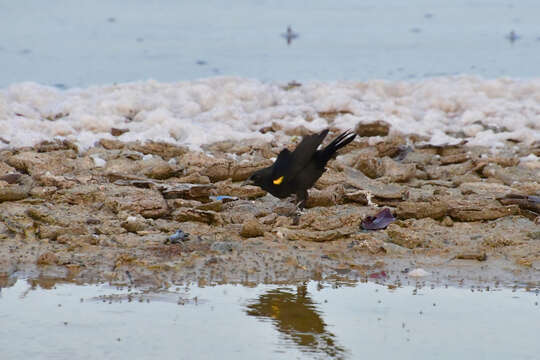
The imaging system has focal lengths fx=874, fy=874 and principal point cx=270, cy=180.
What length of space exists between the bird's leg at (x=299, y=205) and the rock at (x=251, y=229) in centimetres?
37

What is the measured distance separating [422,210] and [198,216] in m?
1.72

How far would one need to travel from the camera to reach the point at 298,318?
4.63 metres

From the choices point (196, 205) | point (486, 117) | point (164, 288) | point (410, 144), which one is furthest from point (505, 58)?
point (164, 288)

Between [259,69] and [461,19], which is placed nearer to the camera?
[259,69]

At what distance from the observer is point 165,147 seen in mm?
8445

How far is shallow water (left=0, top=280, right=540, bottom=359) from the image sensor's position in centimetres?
405

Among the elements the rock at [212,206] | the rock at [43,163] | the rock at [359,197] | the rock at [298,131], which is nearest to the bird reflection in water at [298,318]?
the rock at [212,206]

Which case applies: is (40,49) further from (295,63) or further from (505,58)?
(505,58)

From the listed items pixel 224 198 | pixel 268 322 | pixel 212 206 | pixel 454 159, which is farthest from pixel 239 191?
pixel 268 322

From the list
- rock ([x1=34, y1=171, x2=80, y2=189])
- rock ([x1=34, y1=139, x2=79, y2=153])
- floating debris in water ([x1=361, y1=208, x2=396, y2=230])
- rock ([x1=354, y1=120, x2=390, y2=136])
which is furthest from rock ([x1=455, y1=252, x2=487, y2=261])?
rock ([x1=34, y1=139, x2=79, y2=153])

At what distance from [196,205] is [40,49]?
924 cm

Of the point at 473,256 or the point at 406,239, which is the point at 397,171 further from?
the point at 473,256

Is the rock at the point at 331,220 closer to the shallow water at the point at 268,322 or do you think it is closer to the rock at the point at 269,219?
the rock at the point at 269,219

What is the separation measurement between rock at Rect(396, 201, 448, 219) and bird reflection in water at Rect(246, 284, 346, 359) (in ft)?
5.62
